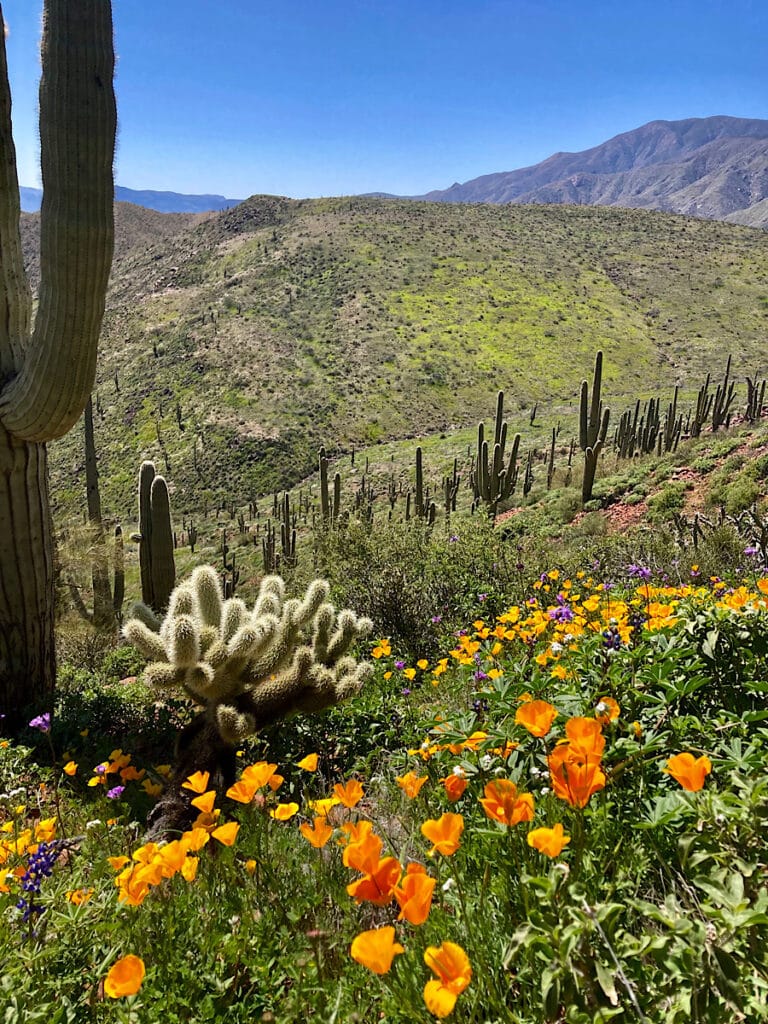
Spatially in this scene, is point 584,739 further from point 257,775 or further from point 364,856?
point 257,775

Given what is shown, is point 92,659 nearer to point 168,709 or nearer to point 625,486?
point 168,709

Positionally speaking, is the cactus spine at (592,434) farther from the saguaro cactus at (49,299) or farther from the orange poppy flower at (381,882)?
the orange poppy flower at (381,882)

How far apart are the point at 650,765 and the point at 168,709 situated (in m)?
3.55

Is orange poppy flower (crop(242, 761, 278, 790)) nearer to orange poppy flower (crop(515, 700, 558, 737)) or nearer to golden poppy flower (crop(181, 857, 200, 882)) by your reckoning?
golden poppy flower (crop(181, 857, 200, 882))

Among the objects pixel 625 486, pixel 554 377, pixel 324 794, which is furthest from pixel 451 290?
pixel 324 794

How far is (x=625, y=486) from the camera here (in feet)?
46.4

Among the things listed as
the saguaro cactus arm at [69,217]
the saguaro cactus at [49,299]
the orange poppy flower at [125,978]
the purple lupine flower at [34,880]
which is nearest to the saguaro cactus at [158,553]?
the saguaro cactus at [49,299]

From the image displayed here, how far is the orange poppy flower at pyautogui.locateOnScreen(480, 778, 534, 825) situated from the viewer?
1259 mm

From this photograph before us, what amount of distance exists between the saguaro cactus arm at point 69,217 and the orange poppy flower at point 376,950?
168 inches

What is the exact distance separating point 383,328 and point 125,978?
49.5 meters

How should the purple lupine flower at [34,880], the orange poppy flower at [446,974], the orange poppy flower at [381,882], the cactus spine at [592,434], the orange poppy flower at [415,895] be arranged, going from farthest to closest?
the cactus spine at [592,434], the purple lupine flower at [34,880], the orange poppy flower at [381,882], the orange poppy flower at [415,895], the orange poppy flower at [446,974]

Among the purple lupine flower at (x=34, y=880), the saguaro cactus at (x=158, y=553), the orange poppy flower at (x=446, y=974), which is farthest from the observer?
the saguaro cactus at (x=158, y=553)

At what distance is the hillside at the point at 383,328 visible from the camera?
126 feet

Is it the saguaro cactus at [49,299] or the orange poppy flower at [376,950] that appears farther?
the saguaro cactus at [49,299]
